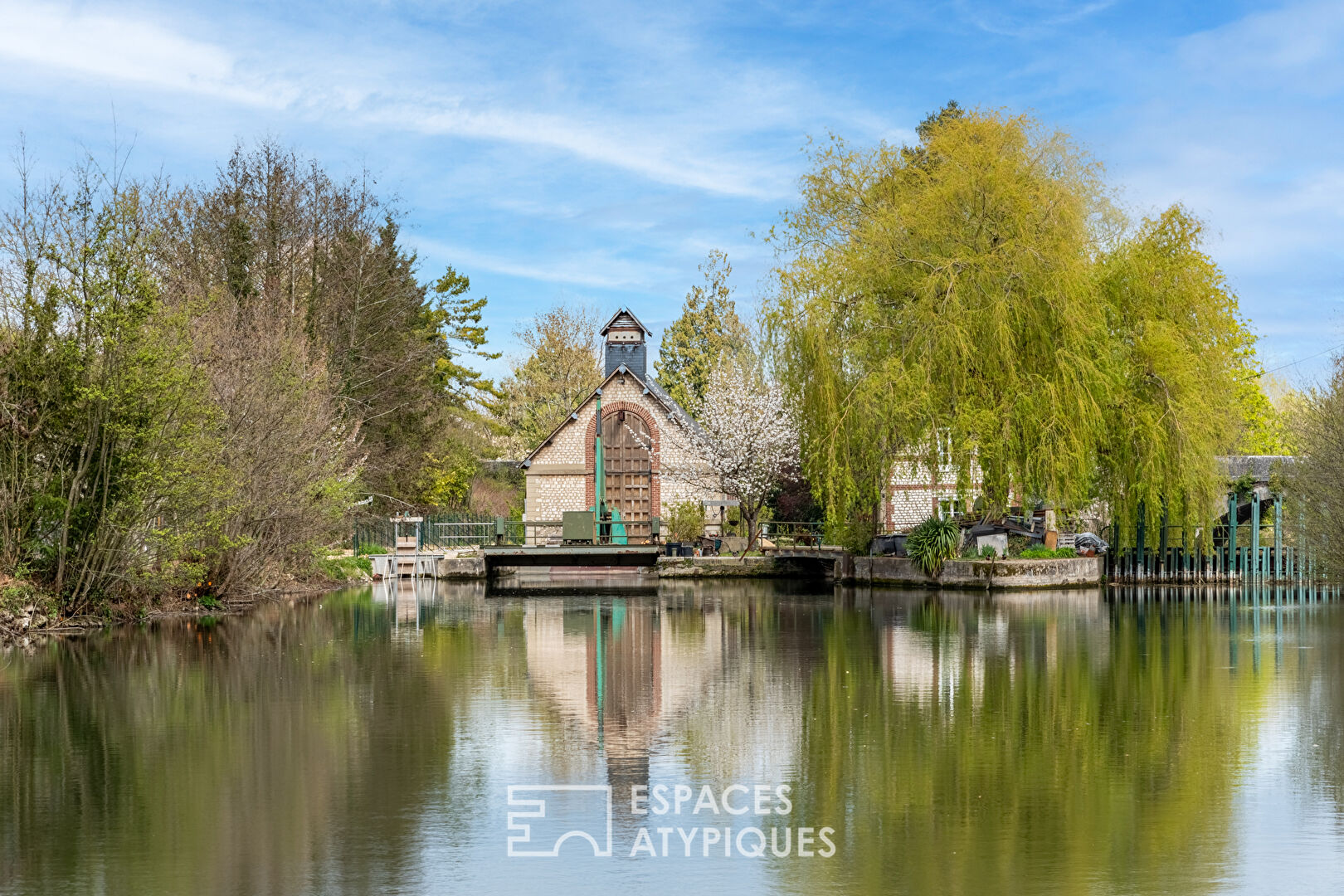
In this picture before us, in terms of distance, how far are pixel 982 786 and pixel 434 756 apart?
4369 mm

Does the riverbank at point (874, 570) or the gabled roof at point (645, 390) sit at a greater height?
the gabled roof at point (645, 390)

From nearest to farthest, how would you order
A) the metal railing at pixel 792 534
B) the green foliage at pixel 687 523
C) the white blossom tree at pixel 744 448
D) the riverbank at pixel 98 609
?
the riverbank at pixel 98 609, the metal railing at pixel 792 534, the white blossom tree at pixel 744 448, the green foliage at pixel 687 523

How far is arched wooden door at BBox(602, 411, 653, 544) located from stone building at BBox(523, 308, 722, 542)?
0.03m

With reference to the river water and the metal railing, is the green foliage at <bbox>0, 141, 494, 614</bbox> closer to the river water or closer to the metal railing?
the river water

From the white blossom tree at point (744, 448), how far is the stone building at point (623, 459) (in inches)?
21.8

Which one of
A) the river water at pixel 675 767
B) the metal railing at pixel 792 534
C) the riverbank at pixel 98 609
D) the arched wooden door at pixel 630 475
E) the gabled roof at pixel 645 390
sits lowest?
the river water at pixel 675 767

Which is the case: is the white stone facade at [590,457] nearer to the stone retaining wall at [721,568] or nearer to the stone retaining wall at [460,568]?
the stone retaining wall at [460,568]

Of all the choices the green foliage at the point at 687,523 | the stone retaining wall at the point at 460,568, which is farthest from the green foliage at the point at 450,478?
the stone retaining wall at the point at 460,568

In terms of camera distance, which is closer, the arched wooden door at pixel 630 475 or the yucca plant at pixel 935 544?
the yucca plant at pixel 935 544

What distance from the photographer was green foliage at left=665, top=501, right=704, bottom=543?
49625 mm

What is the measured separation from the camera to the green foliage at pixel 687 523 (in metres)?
49.6

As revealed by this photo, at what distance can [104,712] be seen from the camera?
44.2ft

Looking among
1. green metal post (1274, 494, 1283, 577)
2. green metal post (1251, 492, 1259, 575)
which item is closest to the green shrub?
green metal post (1251, 492, 1259, 575)

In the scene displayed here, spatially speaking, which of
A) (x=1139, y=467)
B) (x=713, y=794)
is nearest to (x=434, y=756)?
(x=713, y=794)
